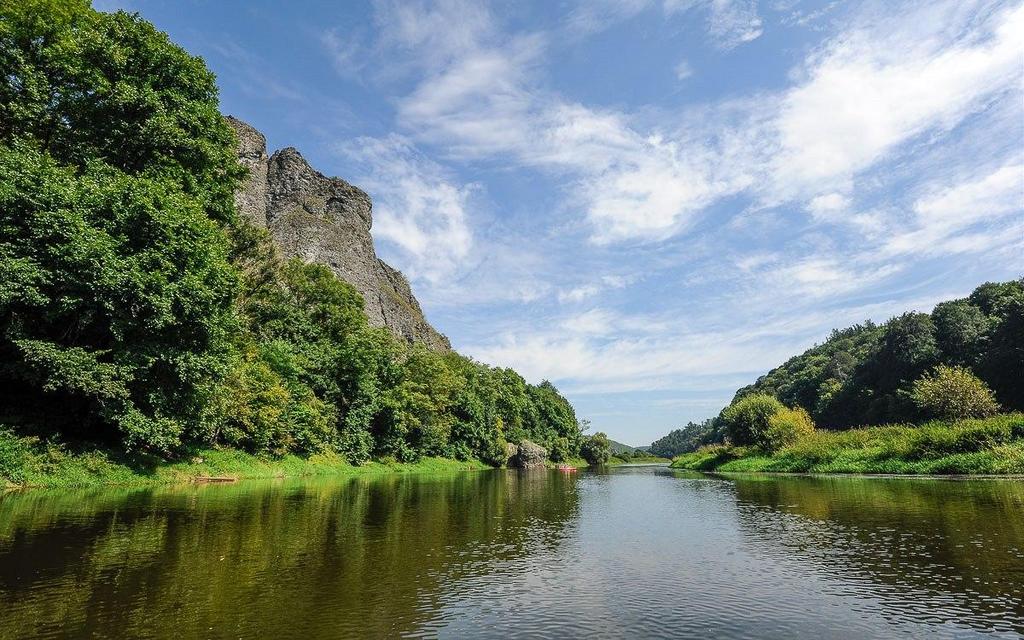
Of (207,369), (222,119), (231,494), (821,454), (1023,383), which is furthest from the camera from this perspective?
(1023,383)

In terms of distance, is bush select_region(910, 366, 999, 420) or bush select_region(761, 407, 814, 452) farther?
bush select_region(761, 407, 814, 452)

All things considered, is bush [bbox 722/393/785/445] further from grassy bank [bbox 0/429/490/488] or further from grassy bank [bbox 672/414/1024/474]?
grassy bank [bbox 0/429/490/488]

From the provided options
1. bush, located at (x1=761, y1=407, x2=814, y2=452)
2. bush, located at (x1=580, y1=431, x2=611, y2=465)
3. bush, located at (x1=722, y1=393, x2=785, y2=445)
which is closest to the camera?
bush, located at (x1=761, y1=407, x2=814, y2=452)

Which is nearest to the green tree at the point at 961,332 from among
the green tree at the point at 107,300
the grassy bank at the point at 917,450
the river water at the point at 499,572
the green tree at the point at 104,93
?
the grassy bank at the point at 917,450

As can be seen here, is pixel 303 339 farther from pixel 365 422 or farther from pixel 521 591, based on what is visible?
pixel 521 591

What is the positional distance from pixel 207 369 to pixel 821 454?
52189 mm

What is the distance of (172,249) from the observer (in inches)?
1099

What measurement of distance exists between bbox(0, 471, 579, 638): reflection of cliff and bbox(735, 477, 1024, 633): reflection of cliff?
7.69 meters

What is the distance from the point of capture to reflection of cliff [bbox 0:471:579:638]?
349 inches

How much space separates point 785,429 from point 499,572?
59.7m

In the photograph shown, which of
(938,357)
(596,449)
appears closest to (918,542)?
(938,357)

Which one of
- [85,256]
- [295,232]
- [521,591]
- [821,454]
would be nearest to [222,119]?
[85,256]

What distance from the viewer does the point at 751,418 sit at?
69.2 meters

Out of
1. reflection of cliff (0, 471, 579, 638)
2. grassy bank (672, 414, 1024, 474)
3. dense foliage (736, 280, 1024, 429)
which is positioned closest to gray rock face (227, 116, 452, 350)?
grassy bank (672, 414, 1024, 474)
